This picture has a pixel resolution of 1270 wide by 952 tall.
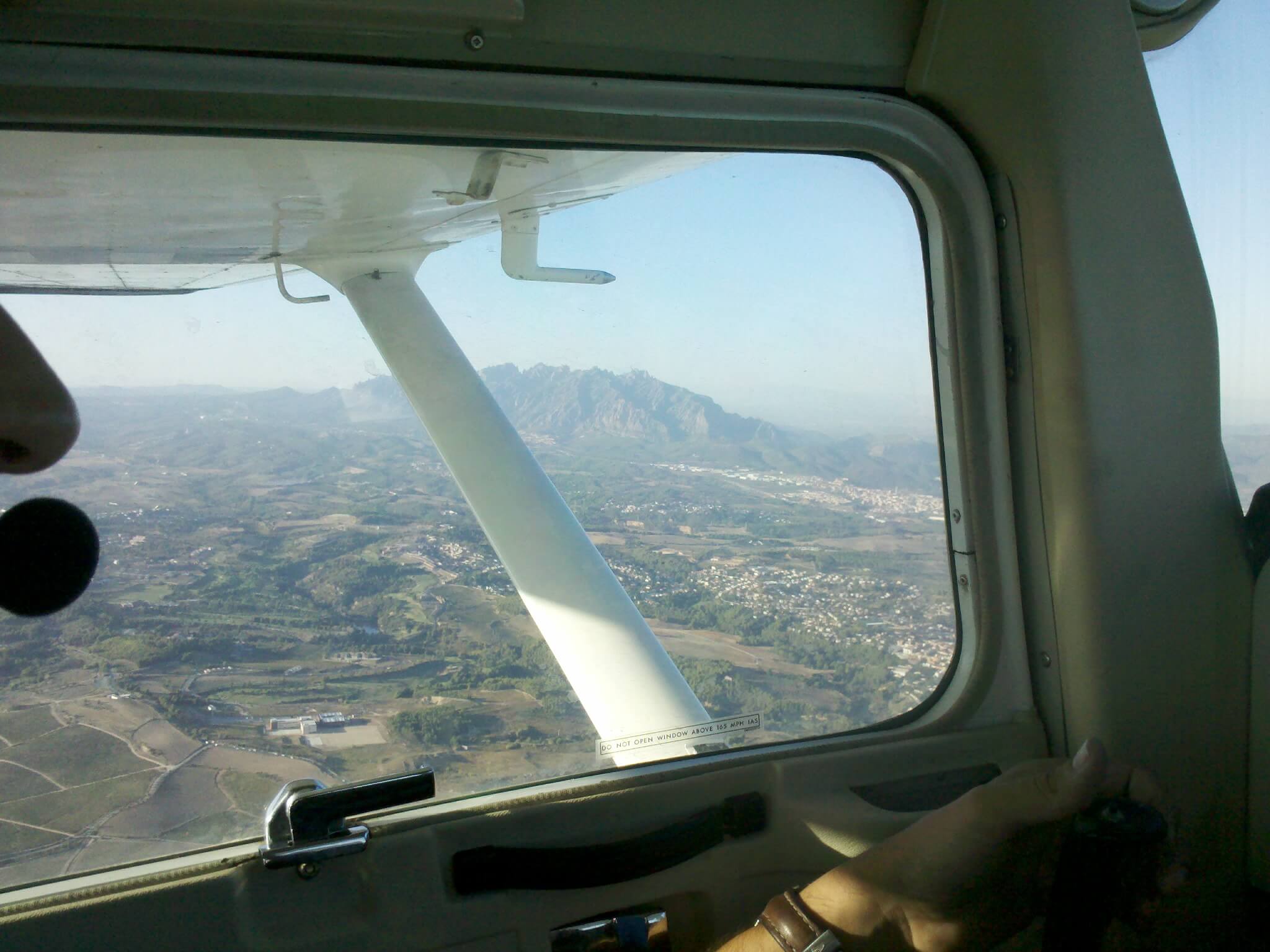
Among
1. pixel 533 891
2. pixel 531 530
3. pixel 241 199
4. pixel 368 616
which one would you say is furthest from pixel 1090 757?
pixel 241 199

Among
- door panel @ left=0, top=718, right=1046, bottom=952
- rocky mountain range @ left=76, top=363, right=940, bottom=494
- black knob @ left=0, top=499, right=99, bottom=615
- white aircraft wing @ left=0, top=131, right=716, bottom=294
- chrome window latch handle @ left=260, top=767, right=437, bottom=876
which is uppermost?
white aircraft wing @ left=0, top=131, right=716, bottom=294

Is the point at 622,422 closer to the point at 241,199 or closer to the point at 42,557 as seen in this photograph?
the point at 241,199

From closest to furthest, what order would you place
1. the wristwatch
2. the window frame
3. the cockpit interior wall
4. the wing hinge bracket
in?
the window frame
the wristwatch
the cockpit interior wall
the wing hinge bracket

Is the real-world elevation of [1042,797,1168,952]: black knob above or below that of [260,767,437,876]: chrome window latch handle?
below

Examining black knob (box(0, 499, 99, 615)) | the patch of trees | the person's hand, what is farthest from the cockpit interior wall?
black knob (box(0, 499, 99, 615))

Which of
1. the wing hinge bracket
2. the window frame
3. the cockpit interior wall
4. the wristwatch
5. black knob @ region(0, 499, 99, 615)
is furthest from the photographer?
the wing hinge bracket

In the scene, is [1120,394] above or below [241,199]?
below

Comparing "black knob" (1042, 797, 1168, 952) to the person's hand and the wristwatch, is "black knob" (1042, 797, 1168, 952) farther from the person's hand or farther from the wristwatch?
the wristwatch

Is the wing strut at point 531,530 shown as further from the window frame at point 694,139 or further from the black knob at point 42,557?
the black knob at point 42,557
